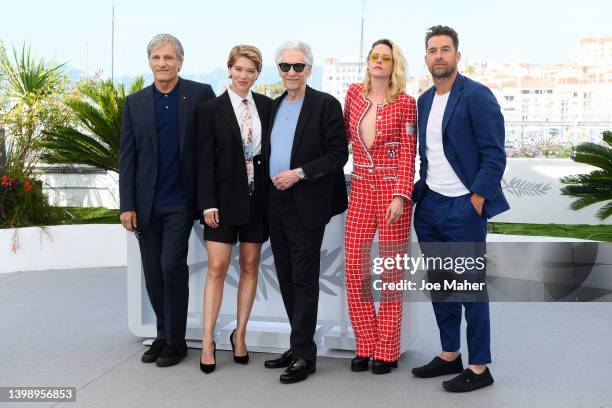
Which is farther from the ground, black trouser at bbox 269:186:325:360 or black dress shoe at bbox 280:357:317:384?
black trouser at bbox 269:186:325:360

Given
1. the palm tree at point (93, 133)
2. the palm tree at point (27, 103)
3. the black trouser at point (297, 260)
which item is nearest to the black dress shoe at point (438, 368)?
the black trouser at point (297, 260)

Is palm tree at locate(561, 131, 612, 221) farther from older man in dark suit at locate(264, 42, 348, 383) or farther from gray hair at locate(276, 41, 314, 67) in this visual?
gray hair at locate(276, 41, 314, 67)

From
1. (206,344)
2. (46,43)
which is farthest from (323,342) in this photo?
(46,43)

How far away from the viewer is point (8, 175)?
726cm

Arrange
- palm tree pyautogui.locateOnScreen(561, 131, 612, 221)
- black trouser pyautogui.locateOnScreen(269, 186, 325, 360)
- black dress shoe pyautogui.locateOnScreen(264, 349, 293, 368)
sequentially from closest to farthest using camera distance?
black trouser pyautogui.locateOnScreen(269, 186, 325, 360), black dress shoe pyautogui.locateOnScreen(264, 349, 293, 368), palm tree pyautogui.locateOnScreen(561, 131, 612, 221)

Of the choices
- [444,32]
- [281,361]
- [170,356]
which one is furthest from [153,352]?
[444,32]

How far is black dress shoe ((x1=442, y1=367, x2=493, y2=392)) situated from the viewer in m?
3.87

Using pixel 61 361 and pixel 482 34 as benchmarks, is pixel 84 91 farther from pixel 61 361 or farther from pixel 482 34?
pixel 482 34

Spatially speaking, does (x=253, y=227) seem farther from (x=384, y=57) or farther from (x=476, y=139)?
(x=476, y=139)

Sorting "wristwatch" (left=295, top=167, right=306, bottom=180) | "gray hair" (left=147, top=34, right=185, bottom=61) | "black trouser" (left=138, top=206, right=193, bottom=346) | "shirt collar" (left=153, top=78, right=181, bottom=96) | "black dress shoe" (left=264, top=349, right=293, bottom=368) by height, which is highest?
"gray hair" (left=147, top=34, right=185, bottom=61)

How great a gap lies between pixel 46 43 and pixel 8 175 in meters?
3.06

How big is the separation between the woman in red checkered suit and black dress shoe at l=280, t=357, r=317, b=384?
274mm

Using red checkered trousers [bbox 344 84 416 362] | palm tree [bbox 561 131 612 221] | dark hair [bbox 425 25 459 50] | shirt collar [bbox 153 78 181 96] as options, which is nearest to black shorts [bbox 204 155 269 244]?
red checkered trousers [bbox 344 84 416 362]

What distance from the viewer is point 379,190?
13.0ft
